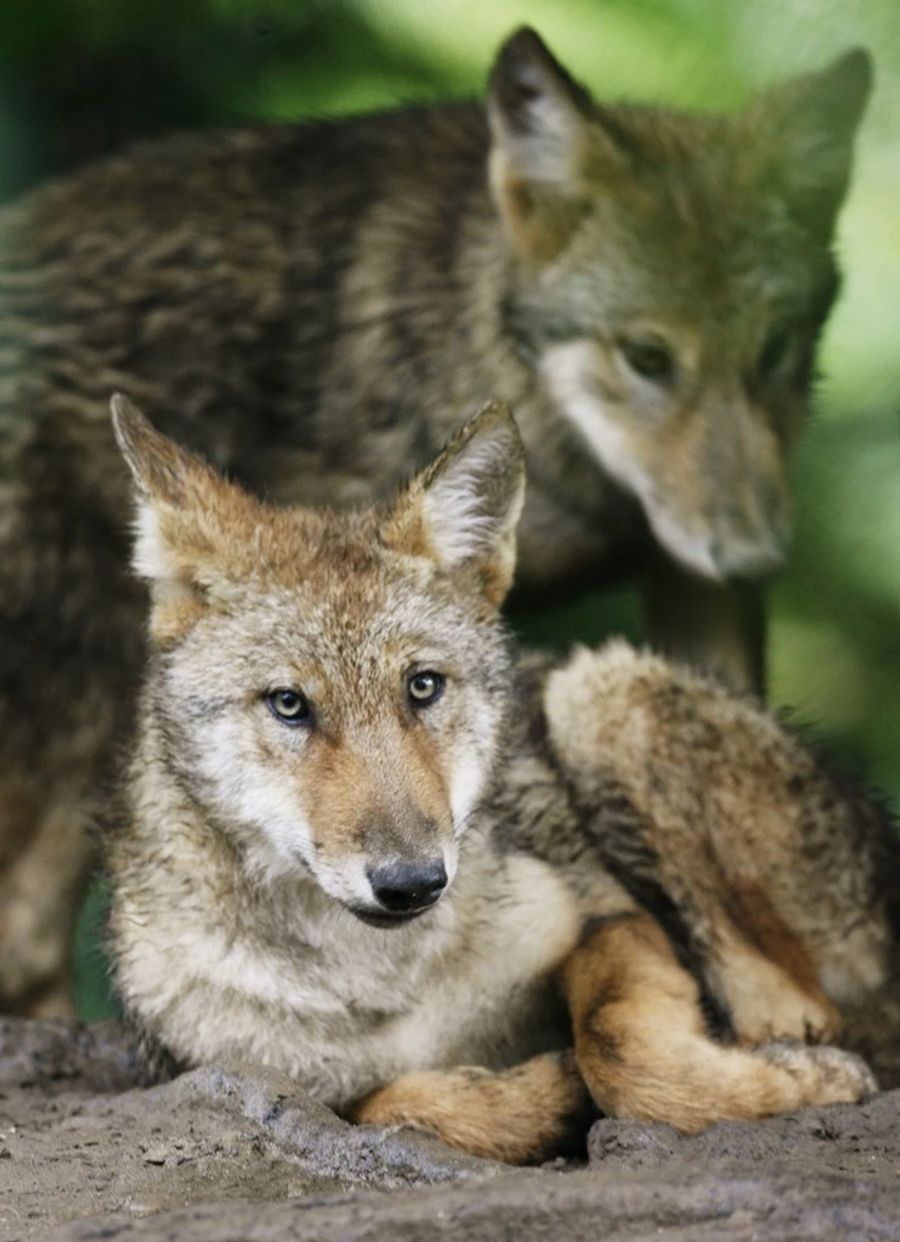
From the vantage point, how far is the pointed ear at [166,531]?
Result: 4555 mm

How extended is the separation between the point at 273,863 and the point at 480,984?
27.2 inches

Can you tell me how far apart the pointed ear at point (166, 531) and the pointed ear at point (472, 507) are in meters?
0.46

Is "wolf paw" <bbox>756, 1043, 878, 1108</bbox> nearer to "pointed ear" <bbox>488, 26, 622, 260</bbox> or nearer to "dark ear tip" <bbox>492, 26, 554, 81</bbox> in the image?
"pointed ear" <bbox>488, 26, 622, 260</bbox>

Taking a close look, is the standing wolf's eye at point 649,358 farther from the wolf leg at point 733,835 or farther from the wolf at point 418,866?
the wolf at point 418,866

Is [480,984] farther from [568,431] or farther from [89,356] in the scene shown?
[89,356]

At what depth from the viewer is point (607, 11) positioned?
6.07m

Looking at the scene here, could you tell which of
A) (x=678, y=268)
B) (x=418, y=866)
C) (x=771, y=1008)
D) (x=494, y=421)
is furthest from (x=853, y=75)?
(x=418, y=866)

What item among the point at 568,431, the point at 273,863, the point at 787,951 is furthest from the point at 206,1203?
the point at 568,431

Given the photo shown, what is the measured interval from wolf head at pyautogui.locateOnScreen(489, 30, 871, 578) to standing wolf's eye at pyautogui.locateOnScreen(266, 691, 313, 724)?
1.99 meters

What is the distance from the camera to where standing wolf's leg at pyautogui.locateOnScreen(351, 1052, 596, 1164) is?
4387 millimetres

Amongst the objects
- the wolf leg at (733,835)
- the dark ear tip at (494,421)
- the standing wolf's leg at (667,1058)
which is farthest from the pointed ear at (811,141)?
the standing wolf's leg at (667,1058)

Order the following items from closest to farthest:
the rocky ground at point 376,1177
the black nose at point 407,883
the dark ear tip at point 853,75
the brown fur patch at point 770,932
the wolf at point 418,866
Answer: the rocky ground at point 376,1177
the black nose at point 407,883
the wolf at point 418,866
the brown fur patch at point 770,932
the dark ear tip at point 853,75

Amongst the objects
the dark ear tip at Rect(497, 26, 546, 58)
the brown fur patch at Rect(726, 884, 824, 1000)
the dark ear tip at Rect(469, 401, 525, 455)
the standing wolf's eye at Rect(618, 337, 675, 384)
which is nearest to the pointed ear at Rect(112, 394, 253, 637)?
the dark ear tip at Rect(469, 401, 525, 455)

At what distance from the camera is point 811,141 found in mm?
6215
